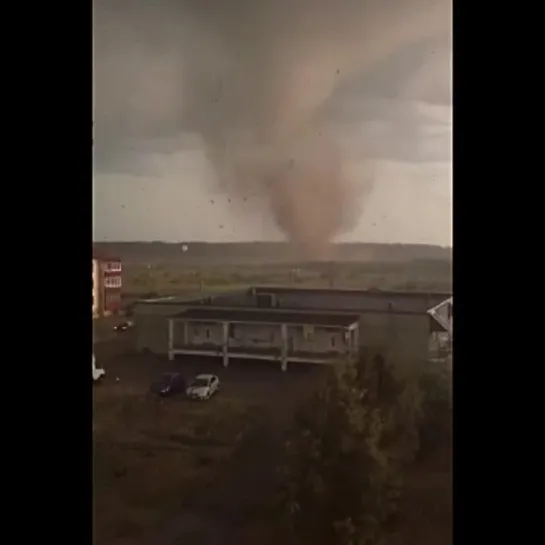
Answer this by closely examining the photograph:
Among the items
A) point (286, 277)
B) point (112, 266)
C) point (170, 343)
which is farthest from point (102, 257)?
point (286, 277)

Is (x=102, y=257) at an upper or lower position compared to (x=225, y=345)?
upper

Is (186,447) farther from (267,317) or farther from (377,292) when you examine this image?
(377,292)

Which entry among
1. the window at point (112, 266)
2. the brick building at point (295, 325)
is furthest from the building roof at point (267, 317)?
the window at point (112, 266)

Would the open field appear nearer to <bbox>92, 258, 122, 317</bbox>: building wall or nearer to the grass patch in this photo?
<bbox>92, 258, 122, 317</bbox>: building wall

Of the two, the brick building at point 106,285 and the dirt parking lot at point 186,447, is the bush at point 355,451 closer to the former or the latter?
the dirt parking lot at point 186,447

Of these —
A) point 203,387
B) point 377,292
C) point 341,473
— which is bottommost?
point 341,473
